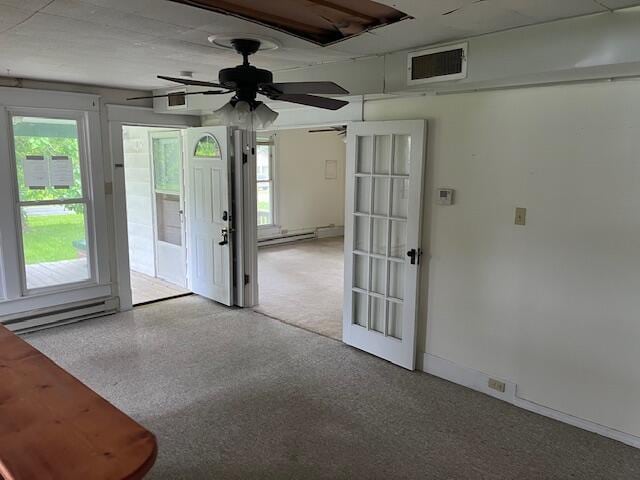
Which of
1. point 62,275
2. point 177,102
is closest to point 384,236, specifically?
point 177,102

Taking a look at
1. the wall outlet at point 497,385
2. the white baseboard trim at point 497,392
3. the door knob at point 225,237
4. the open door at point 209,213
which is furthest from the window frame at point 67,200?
the wall outlet at point 497,385

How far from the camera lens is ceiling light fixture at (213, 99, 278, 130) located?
8.28 ft

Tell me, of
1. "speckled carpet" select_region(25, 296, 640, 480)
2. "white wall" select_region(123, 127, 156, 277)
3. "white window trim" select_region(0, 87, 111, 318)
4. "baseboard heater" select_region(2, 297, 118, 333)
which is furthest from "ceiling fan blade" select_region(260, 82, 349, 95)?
"white wall" select_region(123, 127, 156, 277)

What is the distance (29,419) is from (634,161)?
122 inches

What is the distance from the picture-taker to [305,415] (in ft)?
9.98

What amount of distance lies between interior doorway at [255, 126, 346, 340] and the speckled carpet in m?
2.19

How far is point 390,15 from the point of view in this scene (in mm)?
2400

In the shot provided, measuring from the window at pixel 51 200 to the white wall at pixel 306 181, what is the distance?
171 inches

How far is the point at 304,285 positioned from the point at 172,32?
157 inches

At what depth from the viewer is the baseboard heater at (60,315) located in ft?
14.3

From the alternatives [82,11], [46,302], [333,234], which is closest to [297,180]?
[333,234]

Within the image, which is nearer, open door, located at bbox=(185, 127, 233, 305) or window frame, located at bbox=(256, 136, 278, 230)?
open door, located at bbox=(185, 127, 233, 305)

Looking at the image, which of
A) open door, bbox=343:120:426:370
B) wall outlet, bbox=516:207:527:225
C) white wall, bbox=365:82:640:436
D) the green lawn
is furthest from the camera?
the green lawn

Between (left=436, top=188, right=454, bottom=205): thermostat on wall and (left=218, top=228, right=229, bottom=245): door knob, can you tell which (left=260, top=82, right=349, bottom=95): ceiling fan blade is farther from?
(left=218, top=228, right=229, bottom=245): door knob
